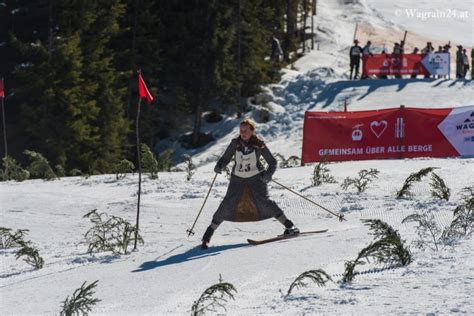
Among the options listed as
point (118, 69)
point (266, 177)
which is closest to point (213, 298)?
point (266, 177)

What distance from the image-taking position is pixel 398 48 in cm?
3425

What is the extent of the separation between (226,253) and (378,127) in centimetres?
1172

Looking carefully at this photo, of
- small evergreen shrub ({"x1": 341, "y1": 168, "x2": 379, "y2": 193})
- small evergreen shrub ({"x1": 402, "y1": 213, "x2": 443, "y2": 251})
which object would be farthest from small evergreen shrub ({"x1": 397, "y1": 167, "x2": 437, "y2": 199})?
small evergreen shrub ({"x1": 402, "y1": 213, "x2": 443, "y2": 251})

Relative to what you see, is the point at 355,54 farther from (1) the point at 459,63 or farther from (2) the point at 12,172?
(2) the point at 12,172

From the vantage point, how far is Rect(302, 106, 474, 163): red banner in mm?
19906

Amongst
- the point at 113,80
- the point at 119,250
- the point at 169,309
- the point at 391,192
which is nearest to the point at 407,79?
the point at 113,80

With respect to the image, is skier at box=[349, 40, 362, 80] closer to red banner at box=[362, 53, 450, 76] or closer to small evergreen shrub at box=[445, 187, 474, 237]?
red banner at box=[362, 53, 450, 76]

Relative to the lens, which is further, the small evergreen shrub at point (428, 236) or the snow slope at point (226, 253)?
the small evergreen shrub at point (428, 236)

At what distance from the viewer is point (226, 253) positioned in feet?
30.5

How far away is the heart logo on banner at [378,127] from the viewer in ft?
66.5

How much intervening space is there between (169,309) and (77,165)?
22308 mm

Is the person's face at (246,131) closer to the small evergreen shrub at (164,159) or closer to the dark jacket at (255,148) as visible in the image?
the dark jacket at (255,148)

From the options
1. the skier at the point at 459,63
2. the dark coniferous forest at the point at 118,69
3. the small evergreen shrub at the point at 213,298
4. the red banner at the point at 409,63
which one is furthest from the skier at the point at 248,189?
the skier at the point at 459,63

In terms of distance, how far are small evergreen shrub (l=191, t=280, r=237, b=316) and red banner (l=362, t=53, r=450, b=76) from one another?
28.3 meters
